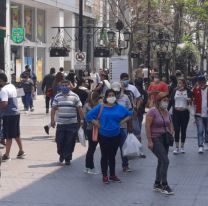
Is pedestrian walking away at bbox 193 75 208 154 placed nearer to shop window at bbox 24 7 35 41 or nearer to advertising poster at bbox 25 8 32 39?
shop window at bbox 24 7 35 41

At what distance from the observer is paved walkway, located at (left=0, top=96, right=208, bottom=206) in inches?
392

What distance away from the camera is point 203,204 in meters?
9.73

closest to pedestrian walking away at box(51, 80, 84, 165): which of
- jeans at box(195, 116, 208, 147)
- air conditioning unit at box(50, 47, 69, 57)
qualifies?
jeans at box(195, 116, 208, 147)

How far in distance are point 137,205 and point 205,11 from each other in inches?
772

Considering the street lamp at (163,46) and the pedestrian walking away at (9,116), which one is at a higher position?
the street lamp at (163,46)

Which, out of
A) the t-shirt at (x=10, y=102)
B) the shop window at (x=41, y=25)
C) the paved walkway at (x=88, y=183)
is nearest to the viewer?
the paved walkway at (x=88, y=183)

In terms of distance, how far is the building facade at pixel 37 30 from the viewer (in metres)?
36.7

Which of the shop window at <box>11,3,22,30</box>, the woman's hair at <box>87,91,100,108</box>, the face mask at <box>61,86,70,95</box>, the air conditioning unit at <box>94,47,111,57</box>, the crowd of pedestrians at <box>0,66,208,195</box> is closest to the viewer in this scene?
the crowd of pedestrians at <box>0,66,208,195</box>

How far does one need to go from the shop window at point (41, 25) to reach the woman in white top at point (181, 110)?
2690 cm

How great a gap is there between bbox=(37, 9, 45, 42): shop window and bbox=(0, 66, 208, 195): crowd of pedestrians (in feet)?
76.7

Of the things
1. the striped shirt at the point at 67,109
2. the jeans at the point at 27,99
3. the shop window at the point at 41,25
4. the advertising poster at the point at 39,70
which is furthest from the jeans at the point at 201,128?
the shop window at the point at 41,25

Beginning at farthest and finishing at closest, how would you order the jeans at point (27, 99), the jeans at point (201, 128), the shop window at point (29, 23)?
the shop window at point (29, 23), the jeans at point (27, 99), the jeans at point (201, 128)

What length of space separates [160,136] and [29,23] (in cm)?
2999

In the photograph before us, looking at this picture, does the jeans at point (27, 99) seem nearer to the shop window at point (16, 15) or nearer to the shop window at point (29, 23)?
the shop window at point (16, 15)
